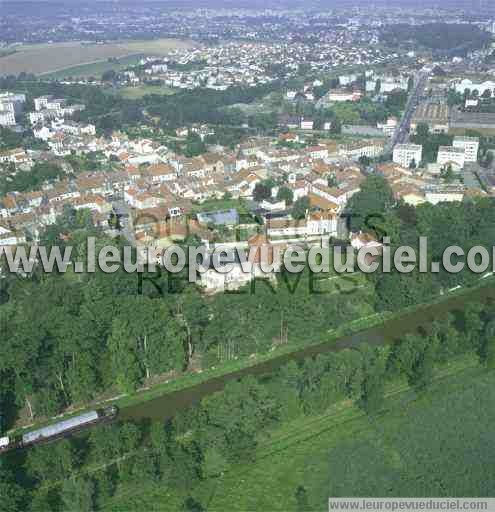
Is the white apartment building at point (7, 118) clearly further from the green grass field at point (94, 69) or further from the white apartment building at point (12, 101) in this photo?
the green grass field at point (94, 69)

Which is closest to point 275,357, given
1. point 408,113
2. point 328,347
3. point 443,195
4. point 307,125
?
point 328,347

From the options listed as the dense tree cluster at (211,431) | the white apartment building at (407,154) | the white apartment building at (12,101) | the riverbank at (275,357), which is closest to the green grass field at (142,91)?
the white apartment building at (12,101)

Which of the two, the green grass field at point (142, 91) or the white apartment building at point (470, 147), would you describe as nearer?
the white apartment building at point (470, 147)

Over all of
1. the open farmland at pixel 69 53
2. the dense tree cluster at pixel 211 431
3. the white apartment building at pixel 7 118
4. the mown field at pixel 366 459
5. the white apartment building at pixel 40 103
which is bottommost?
the mown field at pixel 366 459

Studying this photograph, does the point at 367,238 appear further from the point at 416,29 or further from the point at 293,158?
the point at 416,29

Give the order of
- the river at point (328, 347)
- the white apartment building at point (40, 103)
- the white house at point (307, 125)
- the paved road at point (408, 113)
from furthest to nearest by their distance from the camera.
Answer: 1. the white apartment building at point (40, 103)
2. the white house at point (307, 125)
3. the paved road at point (408, 113)
4. the river at point (328, 347)

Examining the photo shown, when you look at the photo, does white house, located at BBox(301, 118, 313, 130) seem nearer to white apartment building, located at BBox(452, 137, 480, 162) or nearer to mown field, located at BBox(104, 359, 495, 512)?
white apartment building, located at BBox(452, 137, 480, 162)

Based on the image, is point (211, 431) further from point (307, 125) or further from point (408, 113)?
point (408, 113)

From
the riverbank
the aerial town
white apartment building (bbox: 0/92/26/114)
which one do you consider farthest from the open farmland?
the riverbank
